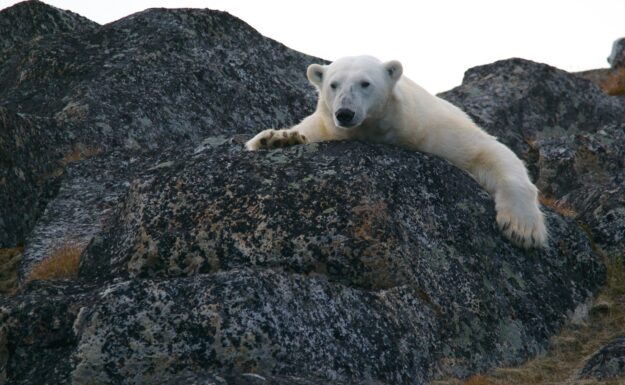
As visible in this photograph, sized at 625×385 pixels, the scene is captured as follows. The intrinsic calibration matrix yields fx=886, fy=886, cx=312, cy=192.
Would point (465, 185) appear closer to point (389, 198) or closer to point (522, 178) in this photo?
point (522, 178)

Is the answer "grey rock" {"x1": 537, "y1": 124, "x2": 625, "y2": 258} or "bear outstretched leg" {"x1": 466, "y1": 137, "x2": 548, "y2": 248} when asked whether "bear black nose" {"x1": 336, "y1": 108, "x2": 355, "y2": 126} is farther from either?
"grey rock" {"x1": 537, "y1": 124, "x2": 625, "y2": 258}

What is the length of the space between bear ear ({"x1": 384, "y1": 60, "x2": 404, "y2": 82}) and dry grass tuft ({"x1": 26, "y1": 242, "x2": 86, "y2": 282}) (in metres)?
3.68

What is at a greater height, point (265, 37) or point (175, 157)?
point (265, 37)

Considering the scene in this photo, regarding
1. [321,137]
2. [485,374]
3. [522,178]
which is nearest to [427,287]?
[485,374]

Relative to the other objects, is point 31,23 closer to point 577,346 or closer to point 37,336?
point 37,336

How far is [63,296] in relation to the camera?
6.89 meters

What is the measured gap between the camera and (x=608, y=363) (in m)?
6.65

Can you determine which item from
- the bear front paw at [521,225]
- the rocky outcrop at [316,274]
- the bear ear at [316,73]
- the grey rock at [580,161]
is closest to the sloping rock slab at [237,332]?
the rocky outcrop at [316,274]

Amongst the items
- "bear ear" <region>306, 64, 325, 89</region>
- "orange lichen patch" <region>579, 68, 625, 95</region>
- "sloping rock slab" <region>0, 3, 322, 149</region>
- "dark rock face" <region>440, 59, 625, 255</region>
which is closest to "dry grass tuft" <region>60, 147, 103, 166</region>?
"sloping rock slab" <region>0, 3, 322, 149</region>

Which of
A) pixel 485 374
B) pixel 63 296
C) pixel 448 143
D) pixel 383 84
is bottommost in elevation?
pixel 485 374

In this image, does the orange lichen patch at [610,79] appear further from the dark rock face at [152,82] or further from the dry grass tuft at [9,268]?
the dry grass tuft at [9,268]

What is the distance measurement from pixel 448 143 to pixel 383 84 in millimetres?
916

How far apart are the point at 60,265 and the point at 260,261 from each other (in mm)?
2181

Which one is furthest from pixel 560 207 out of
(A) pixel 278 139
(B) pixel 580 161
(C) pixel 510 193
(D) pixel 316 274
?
(D) pixel 316 274
